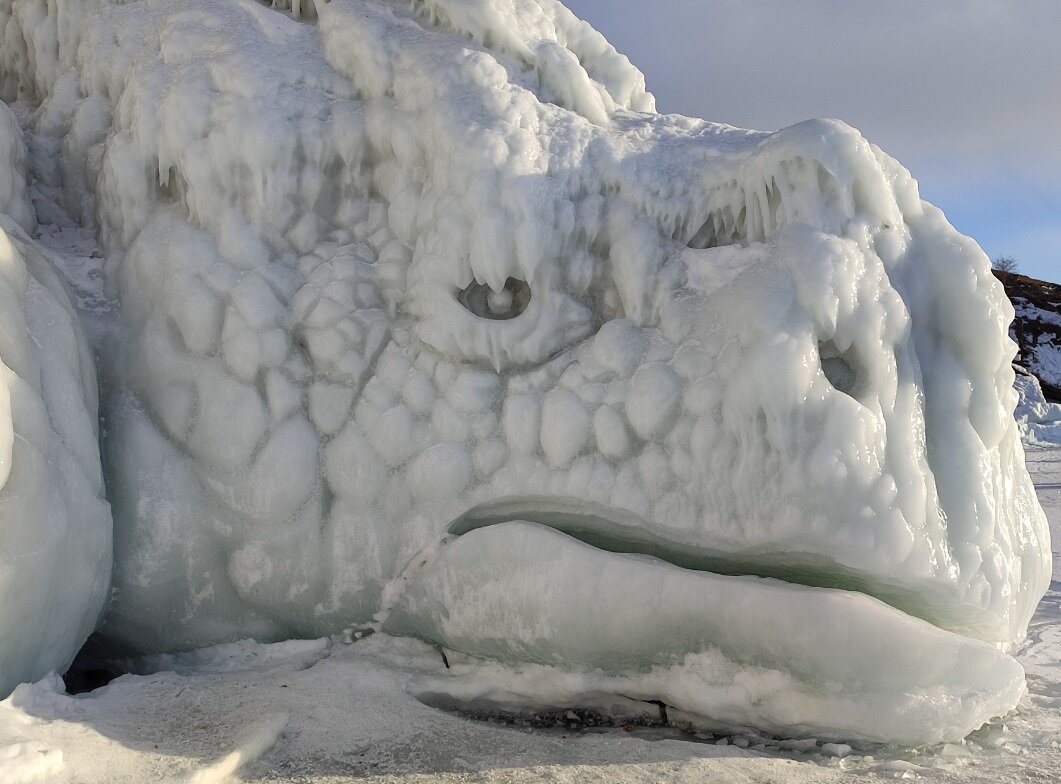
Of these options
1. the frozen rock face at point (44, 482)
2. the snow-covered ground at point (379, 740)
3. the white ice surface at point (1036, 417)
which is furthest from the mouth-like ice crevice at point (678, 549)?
the white ice surface at point (1036, 417)

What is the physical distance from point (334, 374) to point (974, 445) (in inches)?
64.3

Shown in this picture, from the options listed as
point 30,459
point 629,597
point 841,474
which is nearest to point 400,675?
point 629,597

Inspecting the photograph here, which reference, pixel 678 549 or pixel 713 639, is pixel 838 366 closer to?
pixel 678 549

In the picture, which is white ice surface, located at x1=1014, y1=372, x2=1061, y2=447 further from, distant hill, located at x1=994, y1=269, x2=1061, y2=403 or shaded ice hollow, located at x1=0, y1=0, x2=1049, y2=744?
shaded ice hollow, located at x1=0, y1=0, x2=1049, y2=744

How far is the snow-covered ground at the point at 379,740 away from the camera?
185 cm

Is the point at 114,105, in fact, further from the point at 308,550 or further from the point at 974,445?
the point at 974,445

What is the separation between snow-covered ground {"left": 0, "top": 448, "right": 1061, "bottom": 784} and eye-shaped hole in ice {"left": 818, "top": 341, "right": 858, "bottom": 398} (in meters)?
0.83

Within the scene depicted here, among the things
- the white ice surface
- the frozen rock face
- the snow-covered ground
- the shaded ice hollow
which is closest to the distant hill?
the white ice surface

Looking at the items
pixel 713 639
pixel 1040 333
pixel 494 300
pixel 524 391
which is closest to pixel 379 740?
pixel 713 639

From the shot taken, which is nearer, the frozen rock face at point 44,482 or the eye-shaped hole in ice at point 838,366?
the frozen rock face at point 44,482

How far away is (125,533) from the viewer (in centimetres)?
246

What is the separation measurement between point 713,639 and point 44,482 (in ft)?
5.25

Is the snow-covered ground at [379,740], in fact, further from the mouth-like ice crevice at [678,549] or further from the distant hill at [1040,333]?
the distant hill at [1040,333]

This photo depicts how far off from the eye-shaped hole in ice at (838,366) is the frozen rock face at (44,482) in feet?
6.02
